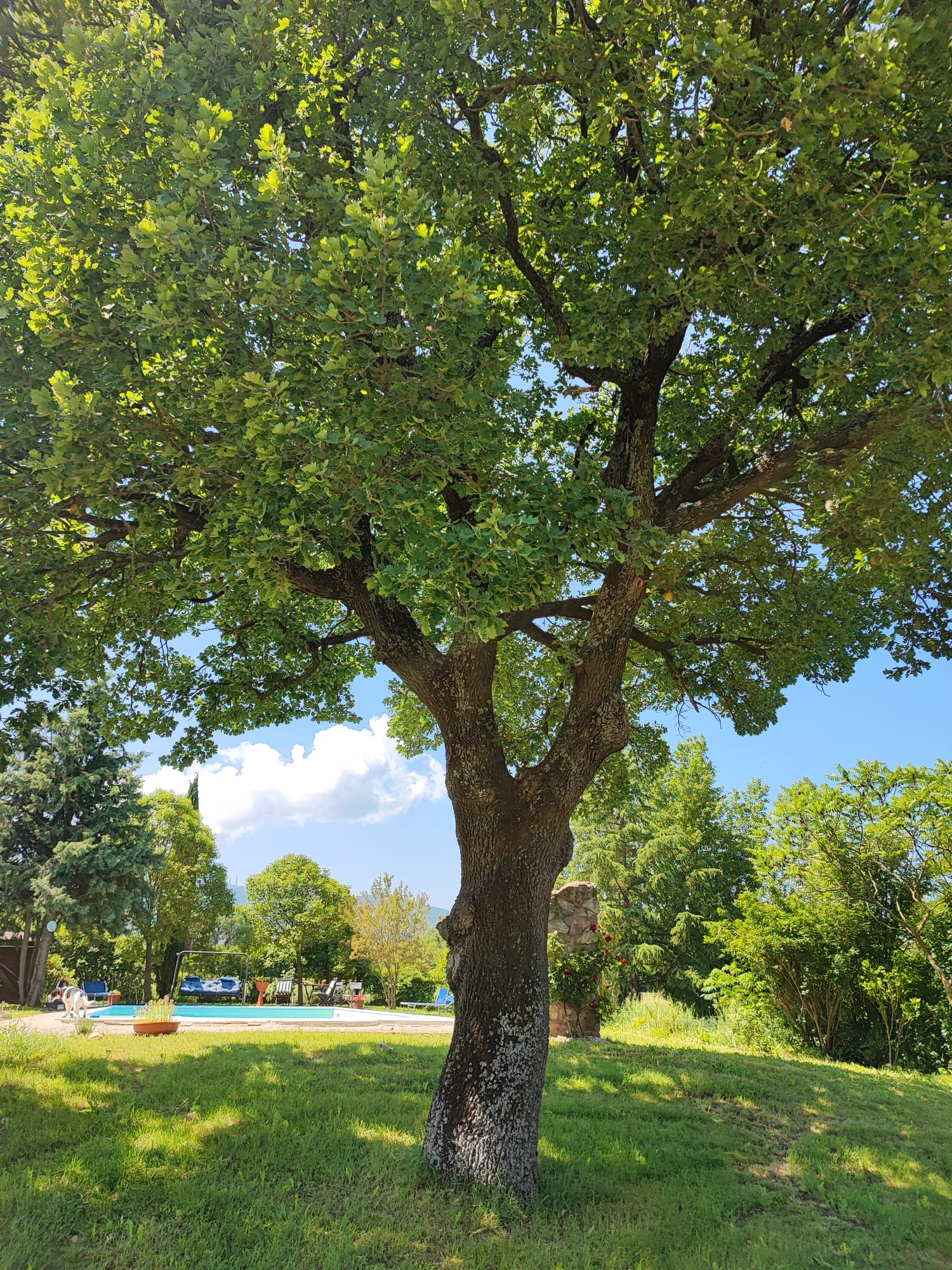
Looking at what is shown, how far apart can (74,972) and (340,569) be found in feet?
113

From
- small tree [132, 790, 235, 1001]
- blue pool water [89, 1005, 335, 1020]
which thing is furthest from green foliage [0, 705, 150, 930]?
small tree [132, 790, 235, 1001]

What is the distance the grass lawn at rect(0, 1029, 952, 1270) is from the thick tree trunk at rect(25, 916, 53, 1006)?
1905 centimetres

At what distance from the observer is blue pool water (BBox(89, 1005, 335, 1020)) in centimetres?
2030

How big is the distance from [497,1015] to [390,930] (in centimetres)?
2572

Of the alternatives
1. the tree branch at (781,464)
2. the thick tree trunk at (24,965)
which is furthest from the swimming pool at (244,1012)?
the tree branch at (781,464)

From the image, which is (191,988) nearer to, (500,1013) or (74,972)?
(74,972)

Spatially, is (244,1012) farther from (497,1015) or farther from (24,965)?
(497,1015)

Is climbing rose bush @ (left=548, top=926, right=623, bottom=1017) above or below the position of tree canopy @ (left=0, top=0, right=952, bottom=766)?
below

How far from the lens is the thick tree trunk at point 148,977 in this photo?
3002cm

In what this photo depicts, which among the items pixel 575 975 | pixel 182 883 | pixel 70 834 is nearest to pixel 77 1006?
pixel 70 834

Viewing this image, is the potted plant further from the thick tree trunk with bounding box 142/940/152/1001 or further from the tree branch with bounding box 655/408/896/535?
the thick tree trunk with bounding box 142/940/152/1001

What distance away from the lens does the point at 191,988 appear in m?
29.2

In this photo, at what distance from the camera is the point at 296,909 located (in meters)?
35.2

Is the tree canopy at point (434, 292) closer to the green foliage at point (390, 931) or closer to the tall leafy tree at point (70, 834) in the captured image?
the tall leafy tree at point (70, 834)
